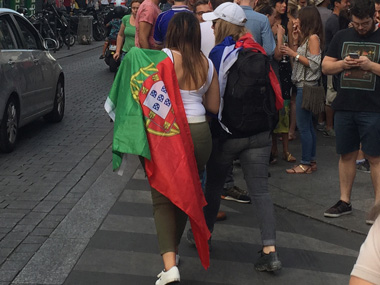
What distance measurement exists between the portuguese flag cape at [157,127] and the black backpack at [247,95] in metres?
0.51

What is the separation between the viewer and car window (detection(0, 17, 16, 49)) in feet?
32.1

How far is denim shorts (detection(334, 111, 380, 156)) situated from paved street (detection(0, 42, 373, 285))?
2.15 ft

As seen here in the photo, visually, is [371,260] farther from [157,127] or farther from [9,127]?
[9,127]

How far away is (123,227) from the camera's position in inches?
247

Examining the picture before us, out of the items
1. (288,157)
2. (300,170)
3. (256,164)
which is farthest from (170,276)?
(288,157)

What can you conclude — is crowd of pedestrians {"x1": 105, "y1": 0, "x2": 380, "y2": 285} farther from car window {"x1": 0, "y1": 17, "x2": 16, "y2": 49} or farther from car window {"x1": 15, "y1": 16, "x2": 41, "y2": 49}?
car window {"x1": 15, "y1": 16, "x2": 41, "y2": 49}

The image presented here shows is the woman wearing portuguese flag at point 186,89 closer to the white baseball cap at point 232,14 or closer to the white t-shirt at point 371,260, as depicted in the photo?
the white baseball cap at point 232,14

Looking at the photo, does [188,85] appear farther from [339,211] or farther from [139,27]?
[139,27]

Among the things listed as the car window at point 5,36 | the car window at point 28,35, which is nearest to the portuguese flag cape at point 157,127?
the car window at point 5,36

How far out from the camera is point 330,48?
650 centimetres

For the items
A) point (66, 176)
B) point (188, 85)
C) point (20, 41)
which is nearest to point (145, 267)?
point (188, 85)

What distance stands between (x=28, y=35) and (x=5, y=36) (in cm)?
98

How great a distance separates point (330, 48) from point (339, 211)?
1427mm

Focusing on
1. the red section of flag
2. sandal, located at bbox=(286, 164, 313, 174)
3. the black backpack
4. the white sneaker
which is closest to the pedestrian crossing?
the white sneaker
